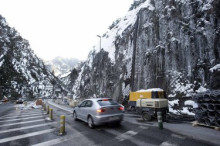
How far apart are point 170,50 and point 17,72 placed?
321ft

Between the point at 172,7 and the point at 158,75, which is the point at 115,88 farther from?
the point at 172,7

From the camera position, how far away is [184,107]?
557 inches

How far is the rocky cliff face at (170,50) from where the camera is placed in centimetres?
1528

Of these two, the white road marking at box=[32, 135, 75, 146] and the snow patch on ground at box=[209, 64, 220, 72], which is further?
the snow patch on ground at box=[209, 64, 220, 72]

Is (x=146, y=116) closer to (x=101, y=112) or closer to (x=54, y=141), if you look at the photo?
(x=101, y=112)

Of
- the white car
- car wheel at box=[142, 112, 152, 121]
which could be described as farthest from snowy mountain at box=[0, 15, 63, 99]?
car wheel at box=[142, 112, 152, 121]

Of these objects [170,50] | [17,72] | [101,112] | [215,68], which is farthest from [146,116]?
[17,72]

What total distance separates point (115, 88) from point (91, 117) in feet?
65.5

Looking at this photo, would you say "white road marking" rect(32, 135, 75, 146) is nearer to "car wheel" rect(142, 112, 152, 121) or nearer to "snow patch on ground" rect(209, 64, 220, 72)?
"car wheel" rect(142, 112, 152, 121)

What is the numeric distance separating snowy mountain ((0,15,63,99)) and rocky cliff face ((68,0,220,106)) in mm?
68079

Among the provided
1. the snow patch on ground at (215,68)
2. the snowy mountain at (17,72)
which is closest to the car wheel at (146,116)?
the snow patch on ground at (215,68)

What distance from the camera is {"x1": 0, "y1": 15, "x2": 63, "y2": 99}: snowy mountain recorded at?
79.6 meters

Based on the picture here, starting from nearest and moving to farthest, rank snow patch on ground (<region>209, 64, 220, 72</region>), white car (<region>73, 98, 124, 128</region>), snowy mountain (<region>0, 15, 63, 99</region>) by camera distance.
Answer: white car (<region>73, 98, 124, 128</region>), snow patch on ground (<region>209, 64, 220, 72</region>), snowy mountain (<region>0, 15, 63, 99</region>)

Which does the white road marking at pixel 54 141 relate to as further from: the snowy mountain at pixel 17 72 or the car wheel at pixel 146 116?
the snowy mountain at pixel 17 72
